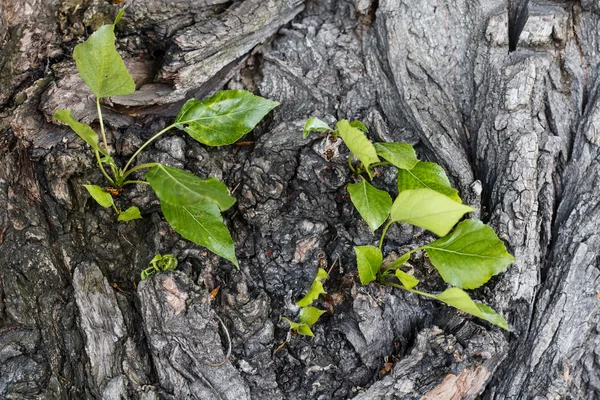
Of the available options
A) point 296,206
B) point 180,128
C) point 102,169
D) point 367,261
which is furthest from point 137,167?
point 367,261

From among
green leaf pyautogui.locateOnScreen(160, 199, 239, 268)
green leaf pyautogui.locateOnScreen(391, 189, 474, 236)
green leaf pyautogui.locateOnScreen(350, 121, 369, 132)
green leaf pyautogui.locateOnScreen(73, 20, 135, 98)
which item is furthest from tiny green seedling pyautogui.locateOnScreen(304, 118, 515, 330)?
green leaf pyautogui.locateOnScreen(73, 20, 135, 98)

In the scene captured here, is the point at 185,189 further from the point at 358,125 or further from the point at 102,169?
the point at 358,125

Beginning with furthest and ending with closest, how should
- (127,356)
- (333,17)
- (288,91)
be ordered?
(333,17)
(288,91)
(127,356)

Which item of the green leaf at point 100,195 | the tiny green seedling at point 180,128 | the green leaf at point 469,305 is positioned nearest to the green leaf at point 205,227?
the tiny green seedling at point 180,128

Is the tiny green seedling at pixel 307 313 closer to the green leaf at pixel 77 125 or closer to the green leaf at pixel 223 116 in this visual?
the green leaf at pixel 223 116

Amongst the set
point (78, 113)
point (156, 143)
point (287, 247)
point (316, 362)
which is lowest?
point (316, 362)

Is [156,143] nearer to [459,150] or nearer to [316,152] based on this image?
[316,152]

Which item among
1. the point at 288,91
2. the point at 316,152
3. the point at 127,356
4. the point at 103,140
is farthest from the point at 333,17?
the point at 127,356
